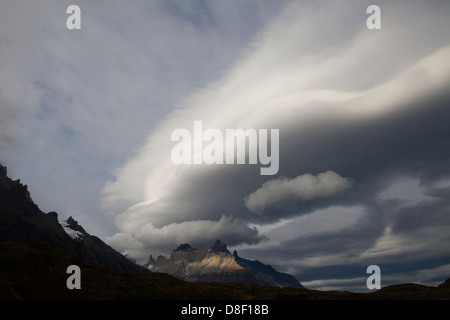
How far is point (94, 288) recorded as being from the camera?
93312 mm
